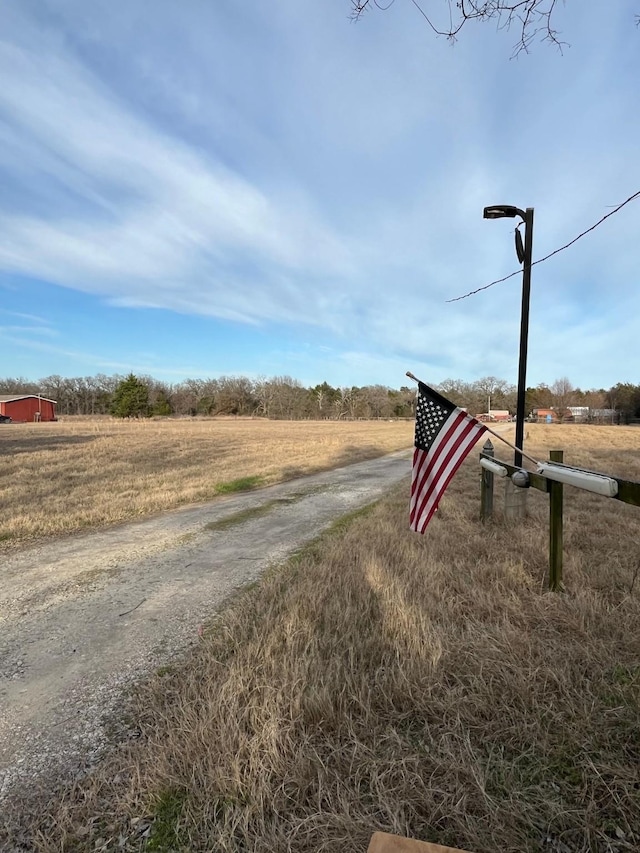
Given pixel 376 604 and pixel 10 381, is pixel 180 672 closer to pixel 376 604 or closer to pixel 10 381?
pixel 376 604

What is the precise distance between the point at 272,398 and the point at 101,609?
102 meters

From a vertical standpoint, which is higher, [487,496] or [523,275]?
[523,275]

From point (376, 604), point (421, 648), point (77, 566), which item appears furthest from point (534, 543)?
point (77, 566)

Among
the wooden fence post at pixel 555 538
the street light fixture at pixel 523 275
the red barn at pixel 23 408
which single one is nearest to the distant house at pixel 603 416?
the street light fixture at pixel 523 275

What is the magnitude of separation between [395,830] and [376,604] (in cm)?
202

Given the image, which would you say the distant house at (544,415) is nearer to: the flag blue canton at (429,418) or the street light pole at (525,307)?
the street light pole at (525,307)

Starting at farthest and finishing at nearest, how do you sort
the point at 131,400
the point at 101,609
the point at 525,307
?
the point at 131,400, the point at 525,307, the point at 101,609

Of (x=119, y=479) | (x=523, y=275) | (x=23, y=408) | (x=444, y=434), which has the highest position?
(x=523, y=275)

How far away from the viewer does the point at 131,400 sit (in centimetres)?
8575

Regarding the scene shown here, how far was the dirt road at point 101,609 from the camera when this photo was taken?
8.69ft

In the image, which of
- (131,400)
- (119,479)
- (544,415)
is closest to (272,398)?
(131,400)

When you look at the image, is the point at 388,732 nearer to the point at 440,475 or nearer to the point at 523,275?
the point at 440,475

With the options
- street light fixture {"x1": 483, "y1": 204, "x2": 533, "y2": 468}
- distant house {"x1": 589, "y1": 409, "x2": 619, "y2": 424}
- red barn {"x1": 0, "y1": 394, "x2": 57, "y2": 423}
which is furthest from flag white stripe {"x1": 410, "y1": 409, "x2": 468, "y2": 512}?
distant house {"x1": 589, "y1": 409, "x2": 619, "y2": 424}

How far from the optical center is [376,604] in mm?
3803
